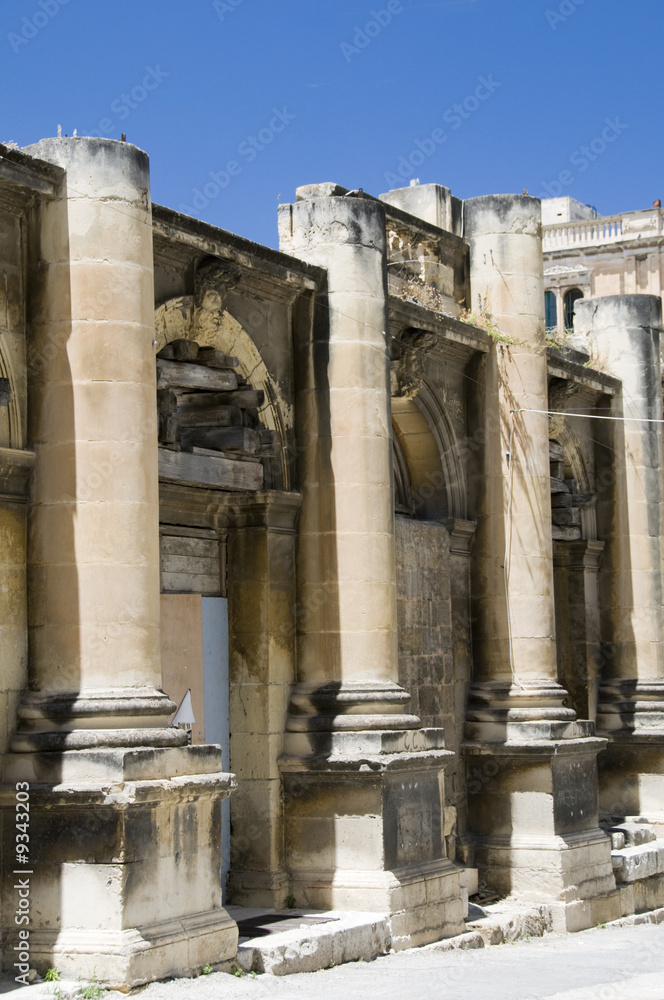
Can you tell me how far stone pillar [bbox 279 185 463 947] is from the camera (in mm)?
12414

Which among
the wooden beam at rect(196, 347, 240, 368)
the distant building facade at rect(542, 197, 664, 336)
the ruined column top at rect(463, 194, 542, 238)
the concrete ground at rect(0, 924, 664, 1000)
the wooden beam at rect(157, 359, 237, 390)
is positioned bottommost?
the concrete ground at rect(0, 924, 664, 1000)

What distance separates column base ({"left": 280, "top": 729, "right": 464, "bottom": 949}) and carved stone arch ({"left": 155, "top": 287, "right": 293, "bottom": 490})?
2483 mm

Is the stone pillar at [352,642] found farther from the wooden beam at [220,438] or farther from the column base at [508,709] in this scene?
the column base at [508,709]

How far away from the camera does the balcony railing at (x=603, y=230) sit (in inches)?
1865

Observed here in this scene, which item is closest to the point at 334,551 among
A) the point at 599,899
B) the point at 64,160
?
the point at 64,160

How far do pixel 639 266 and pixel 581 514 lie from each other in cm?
2954

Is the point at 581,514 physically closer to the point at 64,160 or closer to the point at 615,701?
the point at 615,701

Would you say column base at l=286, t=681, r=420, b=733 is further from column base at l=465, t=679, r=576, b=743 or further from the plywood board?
column base at l=465, t=679, r=576, b=743

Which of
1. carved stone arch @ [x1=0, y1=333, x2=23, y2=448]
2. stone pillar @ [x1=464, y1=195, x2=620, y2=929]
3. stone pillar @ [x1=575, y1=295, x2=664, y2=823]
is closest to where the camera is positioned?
carved stone arch @ [x1=0, y1=333, x2=23, y2=448]

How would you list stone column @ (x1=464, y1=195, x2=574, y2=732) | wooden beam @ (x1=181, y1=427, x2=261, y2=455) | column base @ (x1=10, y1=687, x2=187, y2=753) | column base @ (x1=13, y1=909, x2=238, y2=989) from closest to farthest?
column base @ (x1=13, y1=909, x2=238, y2=989), column base @ (x1=10, y1=687, x2=187, y2=753), wooden beam @ (x1=181, y1=427, x2=261, y2=455), stone column @ (x1=464, y1=195, x2=574, y2=732)

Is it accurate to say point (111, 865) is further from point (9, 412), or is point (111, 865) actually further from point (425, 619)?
point (425, 619)

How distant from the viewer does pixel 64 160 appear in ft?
34.0

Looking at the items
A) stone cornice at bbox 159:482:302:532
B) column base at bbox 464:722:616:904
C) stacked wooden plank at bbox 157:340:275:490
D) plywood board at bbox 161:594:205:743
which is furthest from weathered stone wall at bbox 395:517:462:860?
A: plywood board at bbox 161:594:205:743

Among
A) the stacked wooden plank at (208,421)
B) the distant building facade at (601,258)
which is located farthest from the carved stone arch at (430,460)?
the distant building facade at (601,258)
